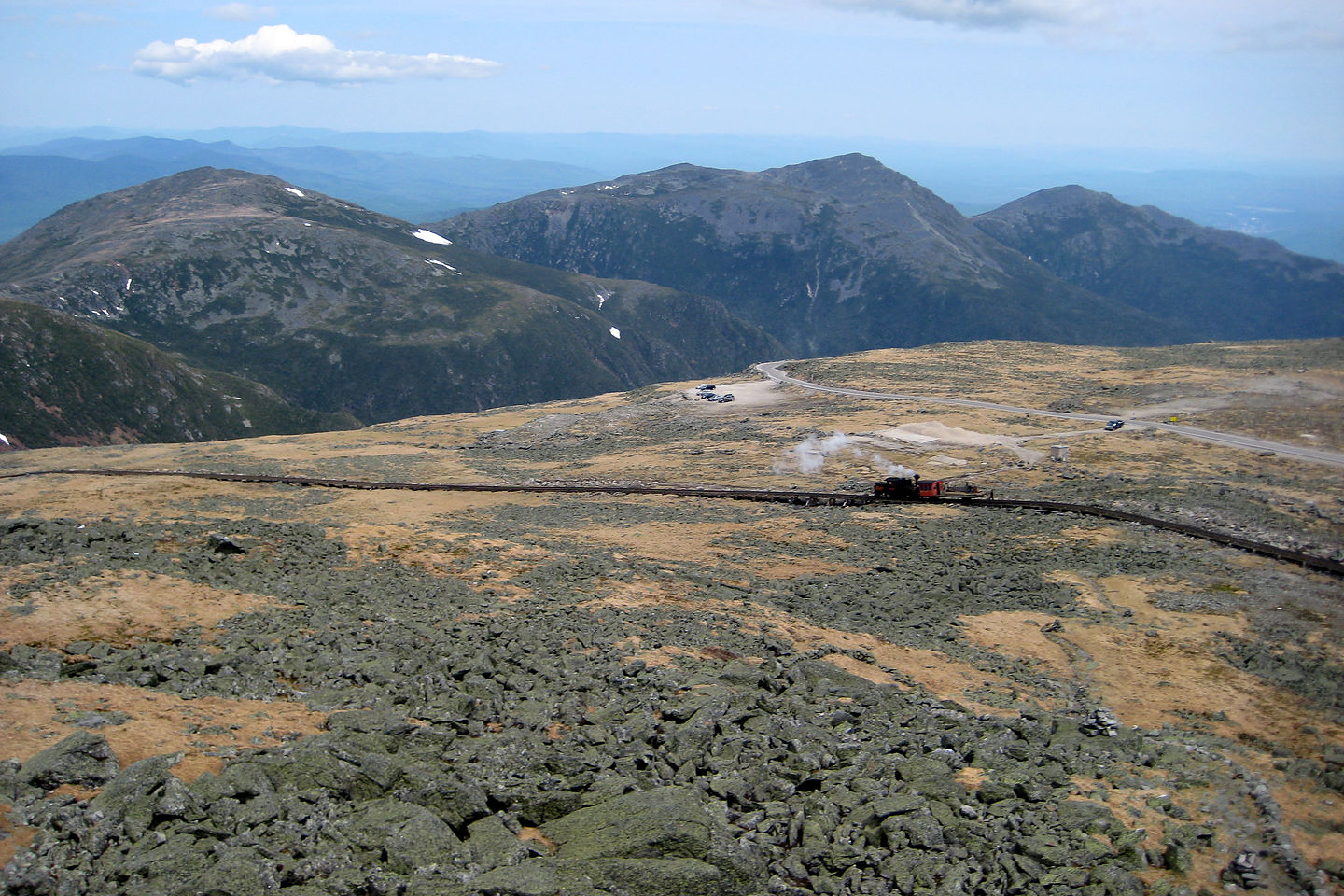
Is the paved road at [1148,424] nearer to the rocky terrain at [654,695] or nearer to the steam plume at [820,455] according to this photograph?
the rocky terrain at [654,695]

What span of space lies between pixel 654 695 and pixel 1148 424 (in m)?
73.0

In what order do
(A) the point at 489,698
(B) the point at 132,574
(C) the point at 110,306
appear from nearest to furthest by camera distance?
(A) the point at 489,698, (B) the point at 132,574, (C) the point at 110,306

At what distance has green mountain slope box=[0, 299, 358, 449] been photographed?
426 feet

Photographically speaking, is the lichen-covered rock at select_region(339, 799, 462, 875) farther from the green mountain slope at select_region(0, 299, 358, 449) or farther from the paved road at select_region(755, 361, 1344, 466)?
the green mountain slope at select_region(0, 299, 358, 449)

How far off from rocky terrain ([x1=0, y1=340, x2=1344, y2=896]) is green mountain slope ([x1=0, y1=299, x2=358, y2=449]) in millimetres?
99639

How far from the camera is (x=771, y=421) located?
88.1 m

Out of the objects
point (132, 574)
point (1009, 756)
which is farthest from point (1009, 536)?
point (132, 574)

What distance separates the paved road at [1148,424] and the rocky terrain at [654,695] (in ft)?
42.6

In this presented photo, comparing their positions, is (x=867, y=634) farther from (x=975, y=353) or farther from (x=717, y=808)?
(x=975, y=353)

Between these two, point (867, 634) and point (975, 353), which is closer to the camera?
point (867, 634)

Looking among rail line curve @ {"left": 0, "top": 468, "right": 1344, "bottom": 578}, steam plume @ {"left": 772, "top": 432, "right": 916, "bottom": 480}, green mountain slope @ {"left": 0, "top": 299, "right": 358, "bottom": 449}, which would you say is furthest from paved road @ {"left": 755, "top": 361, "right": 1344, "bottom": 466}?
green mountain slope @ {"left": 0, "top": 299, "right": 358, "bottom": 449}

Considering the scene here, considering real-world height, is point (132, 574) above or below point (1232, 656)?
above

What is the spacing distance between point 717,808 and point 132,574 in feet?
77.9

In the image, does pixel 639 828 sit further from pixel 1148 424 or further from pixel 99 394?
pixel 99 394
